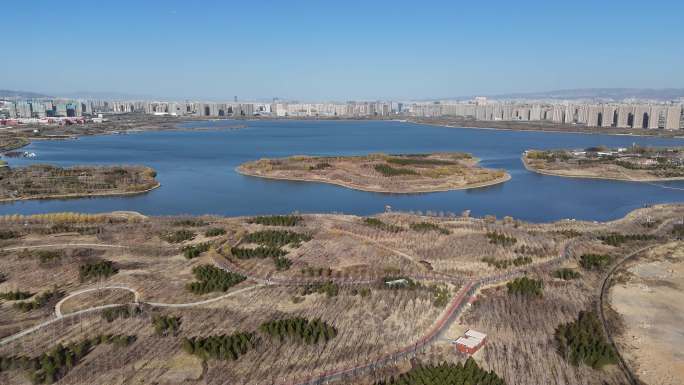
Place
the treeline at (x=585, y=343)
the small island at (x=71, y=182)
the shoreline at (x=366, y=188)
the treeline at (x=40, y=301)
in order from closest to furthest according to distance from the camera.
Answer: the treeline at (x=585, y=343) < the treeline at (x=40, y=301) < the small island at (x=71, y=182) < the shoreline at (x=366, y=188)

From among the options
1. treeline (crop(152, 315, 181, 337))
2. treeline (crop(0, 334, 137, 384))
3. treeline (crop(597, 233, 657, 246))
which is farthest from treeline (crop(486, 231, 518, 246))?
treeline (crop(0, 334, 137, 384))

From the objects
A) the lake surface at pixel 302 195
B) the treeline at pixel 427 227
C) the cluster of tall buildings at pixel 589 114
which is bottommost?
the lake surface at pixel 302 195

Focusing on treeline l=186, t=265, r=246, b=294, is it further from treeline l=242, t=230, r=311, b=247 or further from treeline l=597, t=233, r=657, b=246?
treeline l=597, t=233, r=657, b=246

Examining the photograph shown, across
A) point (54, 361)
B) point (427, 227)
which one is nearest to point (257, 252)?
point (427, 227)

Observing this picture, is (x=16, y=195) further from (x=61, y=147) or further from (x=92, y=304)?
(x=61, y=147)

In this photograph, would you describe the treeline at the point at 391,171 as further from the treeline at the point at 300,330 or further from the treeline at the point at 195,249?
the treeline at the point at 300,330

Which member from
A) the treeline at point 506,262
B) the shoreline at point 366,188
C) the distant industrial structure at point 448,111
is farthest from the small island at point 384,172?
the distant industrial structure at point 448,111

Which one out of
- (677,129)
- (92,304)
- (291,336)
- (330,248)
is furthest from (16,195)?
(677,129)
